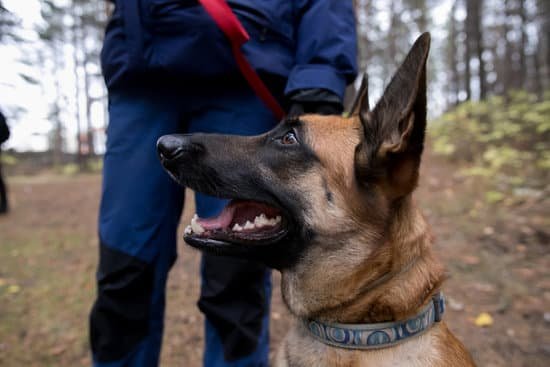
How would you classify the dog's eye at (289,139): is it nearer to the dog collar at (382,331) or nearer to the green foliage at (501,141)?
the dog collar at (382,331)

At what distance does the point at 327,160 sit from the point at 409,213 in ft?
1.35

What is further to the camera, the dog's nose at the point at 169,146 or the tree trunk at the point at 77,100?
the tree trunk at the point at 77,100

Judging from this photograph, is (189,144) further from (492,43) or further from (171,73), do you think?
(492,43)

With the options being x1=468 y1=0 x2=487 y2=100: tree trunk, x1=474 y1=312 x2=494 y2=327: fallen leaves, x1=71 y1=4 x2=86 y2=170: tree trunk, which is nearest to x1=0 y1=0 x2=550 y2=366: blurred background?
x1=474 y1=312 x2=494 y2=327: fallen leaves

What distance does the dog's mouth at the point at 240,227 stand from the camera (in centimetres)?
158

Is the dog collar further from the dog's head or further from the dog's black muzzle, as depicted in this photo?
the dog's black muzzle

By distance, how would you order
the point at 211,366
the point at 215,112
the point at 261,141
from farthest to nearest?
1. the point at 211,366
2. the point at 215,112
3. the point at 261,141

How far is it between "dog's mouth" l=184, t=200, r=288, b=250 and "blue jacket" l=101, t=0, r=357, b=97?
Answer: 0.61 metres

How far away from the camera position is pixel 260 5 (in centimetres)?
181

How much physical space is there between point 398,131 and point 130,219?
1299mm

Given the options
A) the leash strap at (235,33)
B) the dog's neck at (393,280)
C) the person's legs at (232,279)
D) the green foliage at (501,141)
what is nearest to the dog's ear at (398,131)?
the dog's neck at (393,280)

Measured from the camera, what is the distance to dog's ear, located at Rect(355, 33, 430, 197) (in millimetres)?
1281

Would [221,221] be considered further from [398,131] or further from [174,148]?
[398,131]

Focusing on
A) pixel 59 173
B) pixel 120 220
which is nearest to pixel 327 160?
pixel 120 220
